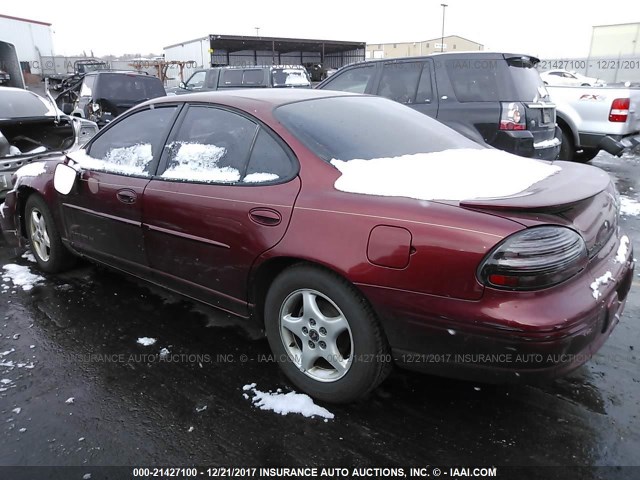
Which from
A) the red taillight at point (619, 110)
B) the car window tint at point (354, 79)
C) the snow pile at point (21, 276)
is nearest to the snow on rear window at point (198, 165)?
the snow pile at point (21, 276)

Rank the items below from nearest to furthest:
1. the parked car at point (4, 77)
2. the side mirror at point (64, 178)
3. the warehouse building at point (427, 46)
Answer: the side mirror at point (64, 178)
the parked car at point (4, 77)
the warehouse building at point (427, 46)

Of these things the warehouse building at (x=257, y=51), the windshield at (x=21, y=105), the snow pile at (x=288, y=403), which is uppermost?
the warehouse building at (x=257, y=51)

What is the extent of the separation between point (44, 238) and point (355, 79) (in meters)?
4.50

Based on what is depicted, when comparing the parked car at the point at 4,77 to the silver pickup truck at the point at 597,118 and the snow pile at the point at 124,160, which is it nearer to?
the snow pile at the point at 124,160

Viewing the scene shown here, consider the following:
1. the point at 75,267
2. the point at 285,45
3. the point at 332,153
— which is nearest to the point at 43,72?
the point at 285,45

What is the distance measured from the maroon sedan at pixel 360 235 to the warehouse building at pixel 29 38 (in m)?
40.7

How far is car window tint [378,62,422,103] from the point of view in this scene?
616cm

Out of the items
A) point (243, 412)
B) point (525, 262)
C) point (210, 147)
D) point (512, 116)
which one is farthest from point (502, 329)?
point (512, 116)

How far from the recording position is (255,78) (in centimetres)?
1311

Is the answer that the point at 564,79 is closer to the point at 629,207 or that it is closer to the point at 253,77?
the point at 253,77

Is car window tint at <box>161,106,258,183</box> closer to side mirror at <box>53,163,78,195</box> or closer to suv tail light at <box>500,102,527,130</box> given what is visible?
side mirror at <box>53,163,78,195</box>

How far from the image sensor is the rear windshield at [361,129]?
2.59 metres

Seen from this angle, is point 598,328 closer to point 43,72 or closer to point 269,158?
point 269,158

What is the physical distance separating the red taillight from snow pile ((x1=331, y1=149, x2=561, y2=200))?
19.2ft
